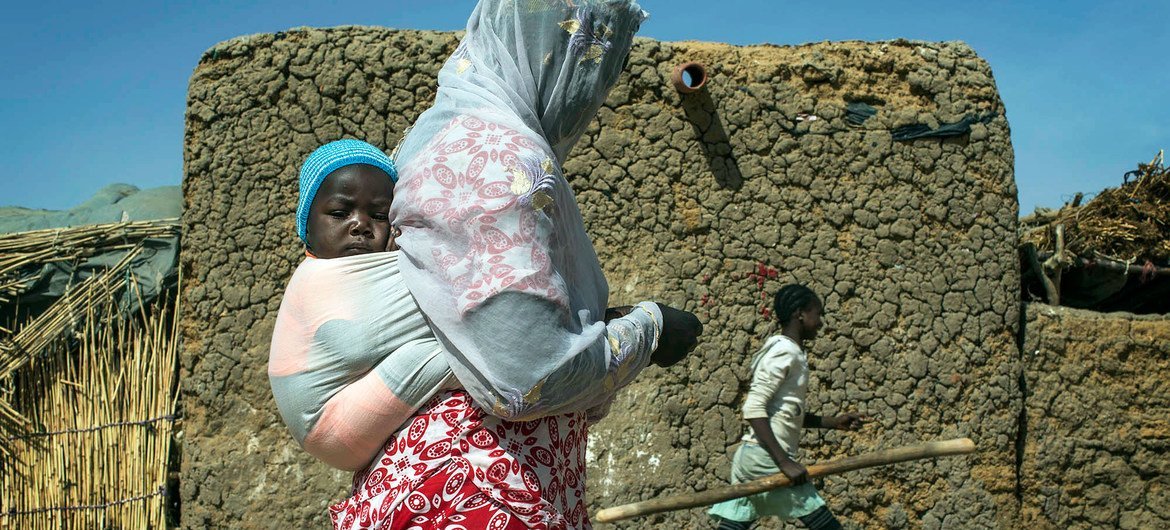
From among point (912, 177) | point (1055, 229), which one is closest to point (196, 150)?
point (912, 177)

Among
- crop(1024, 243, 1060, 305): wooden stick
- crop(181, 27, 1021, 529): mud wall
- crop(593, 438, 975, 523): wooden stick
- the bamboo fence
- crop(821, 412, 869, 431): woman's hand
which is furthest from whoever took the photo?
crop(1024, 243, 1060, 305): wooden stick

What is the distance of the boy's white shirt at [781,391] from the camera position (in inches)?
173

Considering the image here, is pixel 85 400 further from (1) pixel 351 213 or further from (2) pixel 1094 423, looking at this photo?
(2) pixel 1094 423

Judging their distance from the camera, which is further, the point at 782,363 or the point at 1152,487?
the point at 1152,487

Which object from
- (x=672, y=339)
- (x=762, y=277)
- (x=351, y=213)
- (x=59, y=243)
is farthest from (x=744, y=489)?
(x=59, y=243)

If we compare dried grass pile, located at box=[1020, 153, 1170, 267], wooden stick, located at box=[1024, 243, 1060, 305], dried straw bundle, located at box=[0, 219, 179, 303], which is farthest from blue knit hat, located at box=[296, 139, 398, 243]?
dried grass pile, located at box=[1020, 153, 1170, 267]

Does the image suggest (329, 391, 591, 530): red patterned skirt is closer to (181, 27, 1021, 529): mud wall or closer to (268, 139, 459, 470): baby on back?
(268, 139, 459, 470): baby on back

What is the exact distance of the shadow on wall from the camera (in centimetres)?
560

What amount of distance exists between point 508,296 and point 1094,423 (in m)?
5.34

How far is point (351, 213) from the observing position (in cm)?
176

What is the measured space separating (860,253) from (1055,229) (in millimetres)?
1502

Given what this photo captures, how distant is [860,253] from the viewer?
5.64 metres

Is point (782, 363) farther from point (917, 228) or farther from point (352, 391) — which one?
point (352, 391)

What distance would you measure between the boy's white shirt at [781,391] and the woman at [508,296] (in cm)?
271
